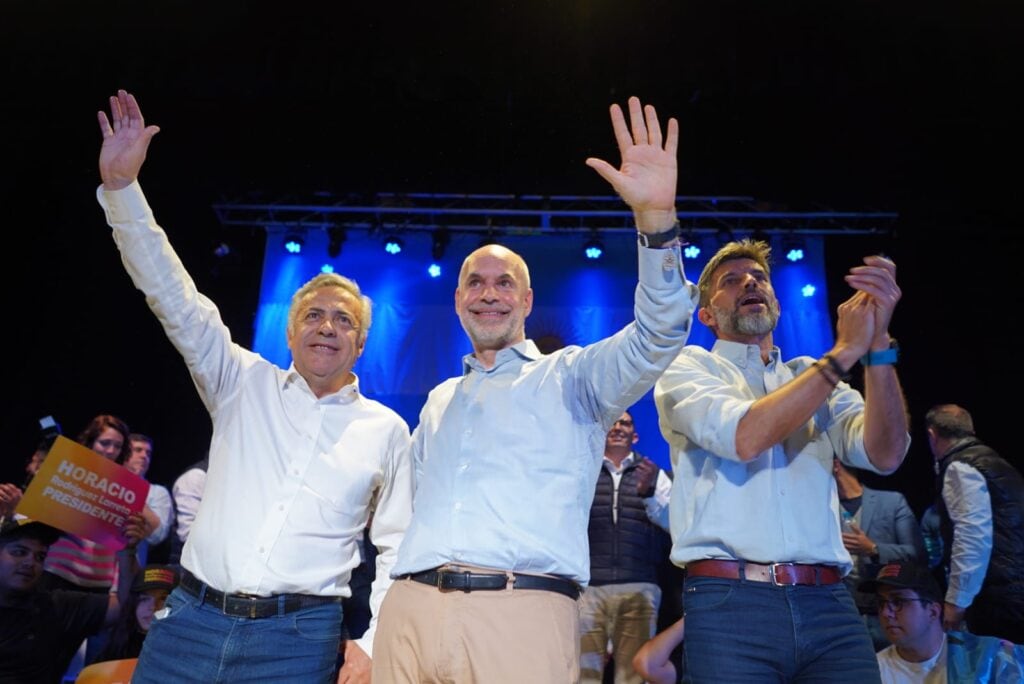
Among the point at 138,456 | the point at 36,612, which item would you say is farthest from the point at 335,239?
the point at 36,612

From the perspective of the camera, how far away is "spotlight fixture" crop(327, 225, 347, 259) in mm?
8188

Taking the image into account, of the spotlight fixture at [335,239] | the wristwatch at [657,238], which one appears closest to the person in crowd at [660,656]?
the wristwatch at [657,238]

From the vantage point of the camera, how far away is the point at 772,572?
228 cm

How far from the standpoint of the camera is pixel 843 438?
2.57 metres

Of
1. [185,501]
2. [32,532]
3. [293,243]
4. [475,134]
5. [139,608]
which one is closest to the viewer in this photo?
[32,532]

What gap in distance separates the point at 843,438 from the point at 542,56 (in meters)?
4.84

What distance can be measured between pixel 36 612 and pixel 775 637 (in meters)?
3.72

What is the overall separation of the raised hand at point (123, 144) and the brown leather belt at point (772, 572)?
2013 mm

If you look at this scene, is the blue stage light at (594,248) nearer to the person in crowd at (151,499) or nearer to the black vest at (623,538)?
the black vest at (623,538)

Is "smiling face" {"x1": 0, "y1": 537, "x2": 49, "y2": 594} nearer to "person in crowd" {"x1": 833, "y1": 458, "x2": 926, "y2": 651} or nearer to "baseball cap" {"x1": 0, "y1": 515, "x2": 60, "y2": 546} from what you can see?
"baseball cap" {"x1": 0, "y1": 515, "x2": 60, "y2": 546}

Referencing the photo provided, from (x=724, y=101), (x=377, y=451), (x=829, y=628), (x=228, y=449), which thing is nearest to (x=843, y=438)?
(x=829, y=628)

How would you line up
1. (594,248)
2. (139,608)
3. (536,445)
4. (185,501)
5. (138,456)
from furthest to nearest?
(594,248) < (138,456) < (185,501) < (139,608) < (536,445)

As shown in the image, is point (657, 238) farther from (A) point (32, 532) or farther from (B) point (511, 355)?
(A) point (32, 532)

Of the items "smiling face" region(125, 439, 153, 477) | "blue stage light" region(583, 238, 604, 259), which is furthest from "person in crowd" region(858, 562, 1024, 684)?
"blue stage light" region(583, 238, 604, 259)
